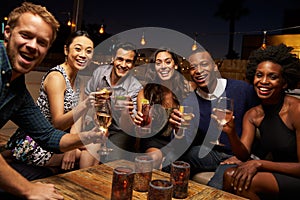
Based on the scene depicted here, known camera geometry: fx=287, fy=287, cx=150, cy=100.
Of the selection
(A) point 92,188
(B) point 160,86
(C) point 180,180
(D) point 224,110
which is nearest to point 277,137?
(D) point 224,110

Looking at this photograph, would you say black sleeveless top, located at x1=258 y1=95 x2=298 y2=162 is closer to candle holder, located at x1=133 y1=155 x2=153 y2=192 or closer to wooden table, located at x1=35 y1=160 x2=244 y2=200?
wooden table, located at x1=35 y1=160 x2=244 y2=200

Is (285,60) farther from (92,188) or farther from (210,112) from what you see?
(92,188)

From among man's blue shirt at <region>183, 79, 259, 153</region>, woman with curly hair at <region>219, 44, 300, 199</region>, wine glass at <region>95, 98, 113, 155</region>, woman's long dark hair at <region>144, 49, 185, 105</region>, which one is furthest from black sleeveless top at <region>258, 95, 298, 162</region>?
wine glass at <region>95, 98, 113, 155</region>

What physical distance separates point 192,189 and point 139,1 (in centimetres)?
1347

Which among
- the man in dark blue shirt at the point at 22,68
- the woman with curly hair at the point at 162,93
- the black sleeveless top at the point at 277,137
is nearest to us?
the man in dark blue shirt at the point at 22,68

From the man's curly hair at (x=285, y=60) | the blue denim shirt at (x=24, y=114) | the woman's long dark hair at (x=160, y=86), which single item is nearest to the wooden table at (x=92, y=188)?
the blue denim shirt at (x=24, y=114)

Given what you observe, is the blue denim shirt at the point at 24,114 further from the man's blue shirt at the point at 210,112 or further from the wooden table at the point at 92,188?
the man's blue shirt at the point at 210,112

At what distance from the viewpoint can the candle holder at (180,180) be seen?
1.44m

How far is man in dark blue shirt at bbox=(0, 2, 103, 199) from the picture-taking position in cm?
129

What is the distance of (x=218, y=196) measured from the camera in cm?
148

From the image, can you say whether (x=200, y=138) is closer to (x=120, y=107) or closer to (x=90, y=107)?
(x=120, y=107)

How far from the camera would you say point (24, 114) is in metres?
1.67

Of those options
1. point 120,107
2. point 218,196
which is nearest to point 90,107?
point 120,107

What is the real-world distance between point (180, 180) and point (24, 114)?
97 cm
